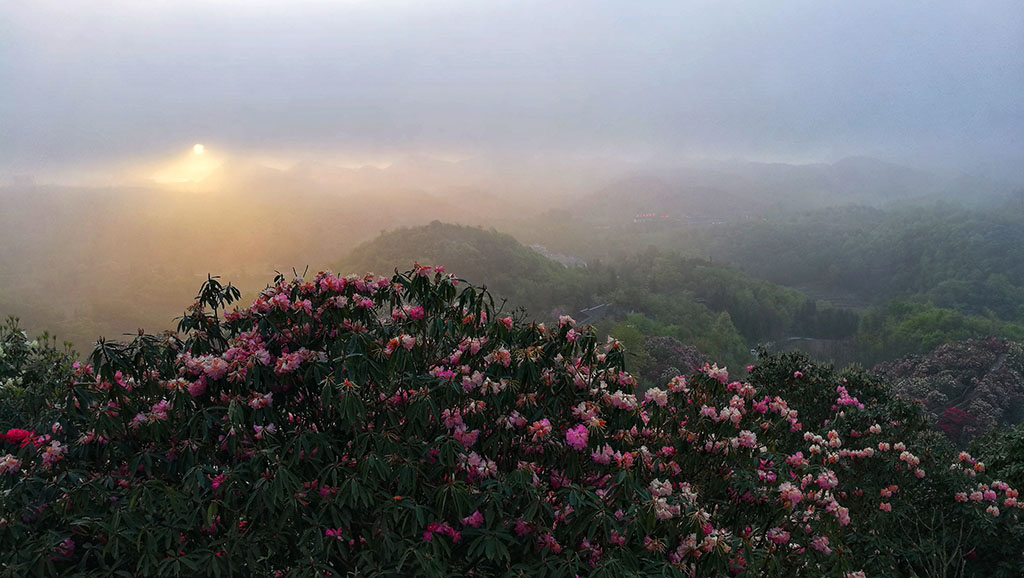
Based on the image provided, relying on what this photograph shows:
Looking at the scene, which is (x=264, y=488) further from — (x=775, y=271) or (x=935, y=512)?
(x=775, y=271)

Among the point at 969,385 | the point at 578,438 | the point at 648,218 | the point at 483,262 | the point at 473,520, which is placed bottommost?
the point at 969,385

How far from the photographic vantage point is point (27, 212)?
20547mm

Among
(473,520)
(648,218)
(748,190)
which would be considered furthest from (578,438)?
(748,190)

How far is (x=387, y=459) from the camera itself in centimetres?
273

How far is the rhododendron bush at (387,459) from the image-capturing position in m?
2.60

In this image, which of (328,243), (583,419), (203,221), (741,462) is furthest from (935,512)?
(328,243)

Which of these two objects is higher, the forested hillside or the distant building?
the distant building

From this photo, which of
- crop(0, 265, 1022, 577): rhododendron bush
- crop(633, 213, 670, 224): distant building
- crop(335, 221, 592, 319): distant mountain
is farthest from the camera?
crop(633, 213, 670, 224): distant building

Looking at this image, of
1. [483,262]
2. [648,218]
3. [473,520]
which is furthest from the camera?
[648,218]

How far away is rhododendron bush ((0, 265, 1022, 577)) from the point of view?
2.60 meters

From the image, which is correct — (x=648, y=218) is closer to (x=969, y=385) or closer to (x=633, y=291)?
(x=633, y=291)

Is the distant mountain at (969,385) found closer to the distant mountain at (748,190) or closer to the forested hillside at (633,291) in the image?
the forested hillside at (633,291)

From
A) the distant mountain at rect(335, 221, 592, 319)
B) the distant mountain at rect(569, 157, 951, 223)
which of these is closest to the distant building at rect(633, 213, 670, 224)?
the distant mountain at rect(569, 157, 951, 223)

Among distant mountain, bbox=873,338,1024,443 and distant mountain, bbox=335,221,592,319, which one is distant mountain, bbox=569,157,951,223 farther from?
distant mountain, bbox=873,338,1024,443
